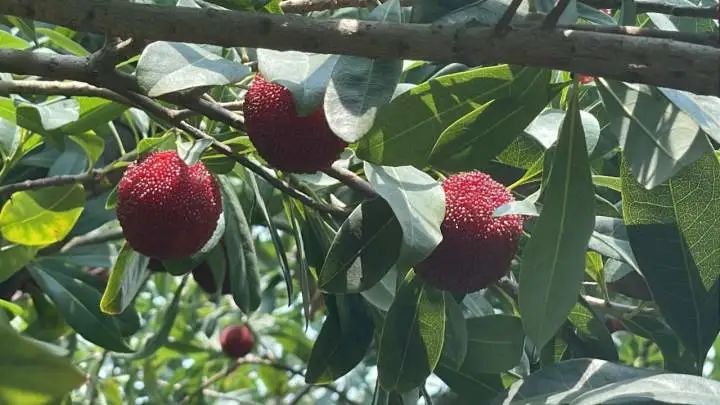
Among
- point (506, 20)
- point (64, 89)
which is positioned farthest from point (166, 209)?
point (506, 20)

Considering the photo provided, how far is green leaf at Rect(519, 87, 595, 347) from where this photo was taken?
96 cm

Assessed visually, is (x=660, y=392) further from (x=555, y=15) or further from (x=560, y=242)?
(x=555, y=15)

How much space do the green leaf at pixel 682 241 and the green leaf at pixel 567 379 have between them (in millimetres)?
127

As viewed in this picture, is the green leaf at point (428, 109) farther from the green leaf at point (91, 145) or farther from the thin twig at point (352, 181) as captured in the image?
the green leaf at point (91, 145)

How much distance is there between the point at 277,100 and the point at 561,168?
279mm

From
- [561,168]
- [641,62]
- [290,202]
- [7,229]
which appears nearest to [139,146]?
[290,202]

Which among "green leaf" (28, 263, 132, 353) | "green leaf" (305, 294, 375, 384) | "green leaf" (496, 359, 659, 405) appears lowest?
"green leaf" (28, 263, 132, 353)

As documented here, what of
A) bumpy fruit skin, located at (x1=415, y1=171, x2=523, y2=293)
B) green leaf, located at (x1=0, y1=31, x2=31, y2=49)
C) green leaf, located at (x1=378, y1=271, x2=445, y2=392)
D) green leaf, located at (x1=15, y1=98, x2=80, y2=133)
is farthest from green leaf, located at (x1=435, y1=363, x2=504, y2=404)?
green leaf, located at (x1=0, y1=31, x2=31, y2=49)

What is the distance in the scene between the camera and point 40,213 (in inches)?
61.0

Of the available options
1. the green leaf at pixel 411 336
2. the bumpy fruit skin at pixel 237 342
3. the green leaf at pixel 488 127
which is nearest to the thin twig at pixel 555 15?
the green leaf at pixel 488 127

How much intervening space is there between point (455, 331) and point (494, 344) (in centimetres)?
5

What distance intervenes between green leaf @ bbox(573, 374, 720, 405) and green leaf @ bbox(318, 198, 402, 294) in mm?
294

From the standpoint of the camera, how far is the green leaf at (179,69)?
0.99 meters

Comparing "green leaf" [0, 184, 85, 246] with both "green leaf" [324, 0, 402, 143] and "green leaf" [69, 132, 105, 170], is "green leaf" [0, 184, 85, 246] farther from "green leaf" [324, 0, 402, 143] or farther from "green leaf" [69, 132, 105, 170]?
"green leaf" [324, 0, 402, 143]
